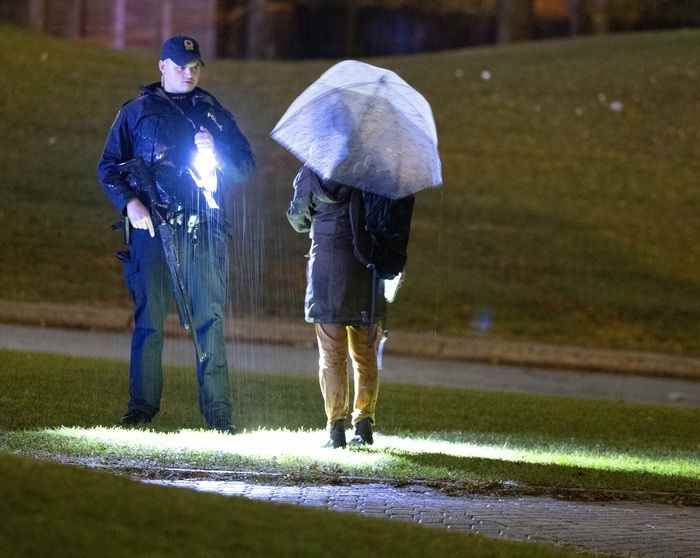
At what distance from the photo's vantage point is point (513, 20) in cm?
3512

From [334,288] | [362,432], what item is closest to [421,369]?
[362,432]

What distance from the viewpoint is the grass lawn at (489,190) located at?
1894 centimetres

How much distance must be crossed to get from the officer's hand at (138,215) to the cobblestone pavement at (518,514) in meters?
1.81

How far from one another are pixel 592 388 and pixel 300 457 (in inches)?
292

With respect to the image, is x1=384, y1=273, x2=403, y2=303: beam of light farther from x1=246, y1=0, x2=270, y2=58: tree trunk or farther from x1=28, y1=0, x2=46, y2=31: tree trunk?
x1=246, y1=0, x2=270, y2=58: tree trunk

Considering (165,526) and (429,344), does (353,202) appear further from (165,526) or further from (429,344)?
(429,344)

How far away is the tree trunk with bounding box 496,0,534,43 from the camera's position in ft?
115

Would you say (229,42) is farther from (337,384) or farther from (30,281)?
(337,384)

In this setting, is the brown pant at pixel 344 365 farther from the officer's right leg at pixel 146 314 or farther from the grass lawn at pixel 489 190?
the grass lawn at pixel 489 190

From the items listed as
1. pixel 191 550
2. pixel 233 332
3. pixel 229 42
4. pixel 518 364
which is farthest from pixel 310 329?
pixel 229 42

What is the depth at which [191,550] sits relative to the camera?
18.6 feet

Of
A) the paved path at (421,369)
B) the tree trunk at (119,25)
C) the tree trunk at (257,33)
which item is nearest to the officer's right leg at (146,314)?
the paved path at (421,369)

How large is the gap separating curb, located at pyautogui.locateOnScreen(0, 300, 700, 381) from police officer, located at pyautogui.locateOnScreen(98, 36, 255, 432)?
7.17 m

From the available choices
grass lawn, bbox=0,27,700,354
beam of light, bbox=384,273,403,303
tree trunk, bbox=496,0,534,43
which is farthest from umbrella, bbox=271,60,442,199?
tree trunk, bbox=496,0,534,43
